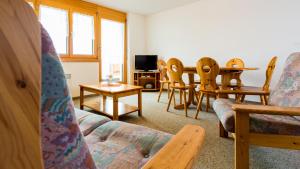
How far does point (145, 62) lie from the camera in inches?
205

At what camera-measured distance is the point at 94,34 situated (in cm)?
447

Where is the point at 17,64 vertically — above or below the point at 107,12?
below

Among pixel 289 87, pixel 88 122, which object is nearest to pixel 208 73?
pixel 289 87

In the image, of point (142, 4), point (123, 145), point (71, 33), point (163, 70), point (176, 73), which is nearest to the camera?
point (123, 145)

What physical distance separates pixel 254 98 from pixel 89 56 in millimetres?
3799

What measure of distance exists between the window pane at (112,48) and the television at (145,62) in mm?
479

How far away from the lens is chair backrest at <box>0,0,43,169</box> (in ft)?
0.78

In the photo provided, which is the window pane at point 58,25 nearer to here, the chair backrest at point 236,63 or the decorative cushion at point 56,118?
the chair backrest at point 236,63

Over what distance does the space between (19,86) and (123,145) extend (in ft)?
2.39

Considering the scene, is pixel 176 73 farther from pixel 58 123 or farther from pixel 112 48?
pixel 112 48

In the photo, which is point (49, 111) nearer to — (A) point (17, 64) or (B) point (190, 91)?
A: (A) point (17, 64)

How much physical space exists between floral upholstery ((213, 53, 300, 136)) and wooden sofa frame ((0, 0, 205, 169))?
3.93 ft

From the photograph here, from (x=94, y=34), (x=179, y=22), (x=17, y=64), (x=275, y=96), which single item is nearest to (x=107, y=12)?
(x=94, y=34)

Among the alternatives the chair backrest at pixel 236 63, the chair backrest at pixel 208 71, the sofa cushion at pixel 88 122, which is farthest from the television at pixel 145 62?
the sofa cushion at pixel 88 122
